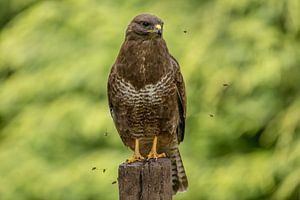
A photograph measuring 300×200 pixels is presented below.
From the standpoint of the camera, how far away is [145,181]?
4.31m

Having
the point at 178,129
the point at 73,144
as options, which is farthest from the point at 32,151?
the point at 178,129

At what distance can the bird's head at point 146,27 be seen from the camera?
4924mm

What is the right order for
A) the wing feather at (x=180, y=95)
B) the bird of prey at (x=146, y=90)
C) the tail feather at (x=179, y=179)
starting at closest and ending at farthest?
the bird of prey at (x=146, y=90) < the wing feather at (x=180, y=95) < the tail feather at (x=179, y=179)

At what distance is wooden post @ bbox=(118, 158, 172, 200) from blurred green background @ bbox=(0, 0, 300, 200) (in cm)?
352

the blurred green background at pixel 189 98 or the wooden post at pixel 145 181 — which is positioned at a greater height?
the blurred green background at pixel 189 98

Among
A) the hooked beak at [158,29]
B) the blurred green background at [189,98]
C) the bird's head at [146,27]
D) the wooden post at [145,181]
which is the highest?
the blurred green background at [189,98]

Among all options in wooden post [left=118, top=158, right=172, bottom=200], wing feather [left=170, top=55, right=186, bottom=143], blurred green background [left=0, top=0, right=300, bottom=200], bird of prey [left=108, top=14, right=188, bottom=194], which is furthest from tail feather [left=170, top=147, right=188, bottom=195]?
blurred green background [left=0, top=0, right=300, bottom=200]

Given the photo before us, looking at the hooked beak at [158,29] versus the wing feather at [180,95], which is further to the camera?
the wing feather at [180,95]

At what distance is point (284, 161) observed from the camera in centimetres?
784

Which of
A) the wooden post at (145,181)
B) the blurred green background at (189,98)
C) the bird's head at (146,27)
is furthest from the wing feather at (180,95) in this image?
the blurred green background at (189,98)

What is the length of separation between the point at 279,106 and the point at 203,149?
0.61 m

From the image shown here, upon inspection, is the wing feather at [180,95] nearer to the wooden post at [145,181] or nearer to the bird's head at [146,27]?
the bird's head at [146,27]

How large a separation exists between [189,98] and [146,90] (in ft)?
11.0

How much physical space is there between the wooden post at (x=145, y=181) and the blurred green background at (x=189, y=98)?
3515 mm
